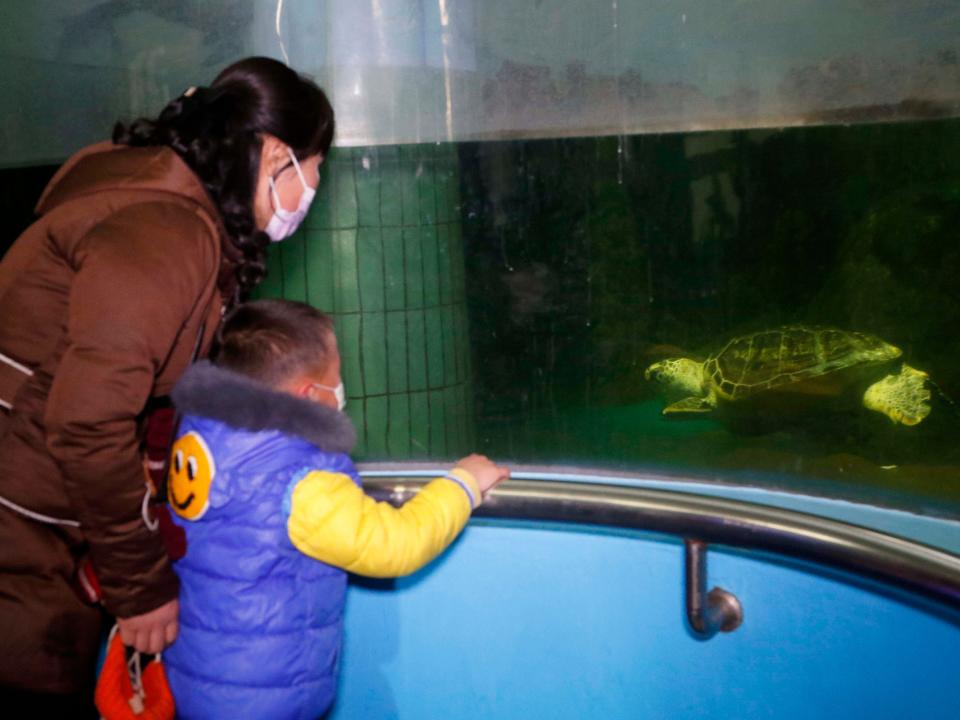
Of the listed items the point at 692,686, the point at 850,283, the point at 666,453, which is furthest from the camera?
the point at 666,453

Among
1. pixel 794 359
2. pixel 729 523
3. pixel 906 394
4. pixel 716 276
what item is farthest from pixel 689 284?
pixel 729 523

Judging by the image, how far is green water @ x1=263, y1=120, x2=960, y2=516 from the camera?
478cm

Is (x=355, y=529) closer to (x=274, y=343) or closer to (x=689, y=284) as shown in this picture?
(x=274, y=343)

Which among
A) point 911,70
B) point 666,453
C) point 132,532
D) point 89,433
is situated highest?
point 911,70

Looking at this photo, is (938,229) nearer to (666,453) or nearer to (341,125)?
(666,453)

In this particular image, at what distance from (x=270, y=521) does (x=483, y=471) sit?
0.33 meters

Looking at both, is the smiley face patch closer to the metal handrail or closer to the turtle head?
the metal handrail

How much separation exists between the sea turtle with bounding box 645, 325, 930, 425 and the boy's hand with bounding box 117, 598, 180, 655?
4860 millimetres

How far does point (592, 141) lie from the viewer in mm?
5129

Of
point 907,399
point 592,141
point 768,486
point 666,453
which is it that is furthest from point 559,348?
point 768,486

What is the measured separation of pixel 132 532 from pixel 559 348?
5411mm

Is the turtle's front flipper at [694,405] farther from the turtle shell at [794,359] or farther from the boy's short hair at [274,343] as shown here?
the boy's short hair at [274,343]

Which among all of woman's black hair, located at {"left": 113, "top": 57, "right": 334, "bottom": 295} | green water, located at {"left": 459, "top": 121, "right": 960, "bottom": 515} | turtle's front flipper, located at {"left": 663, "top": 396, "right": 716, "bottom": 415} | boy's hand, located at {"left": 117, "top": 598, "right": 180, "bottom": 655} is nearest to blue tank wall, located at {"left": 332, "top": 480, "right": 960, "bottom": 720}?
boy's hand, located at {"left": 117, "top": 598, "right": 180, "bottom": 655}

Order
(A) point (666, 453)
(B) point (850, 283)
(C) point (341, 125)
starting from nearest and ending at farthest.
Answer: (C) point (341, 125) < (B) point (850, 283) < (A) point (666, 453)
